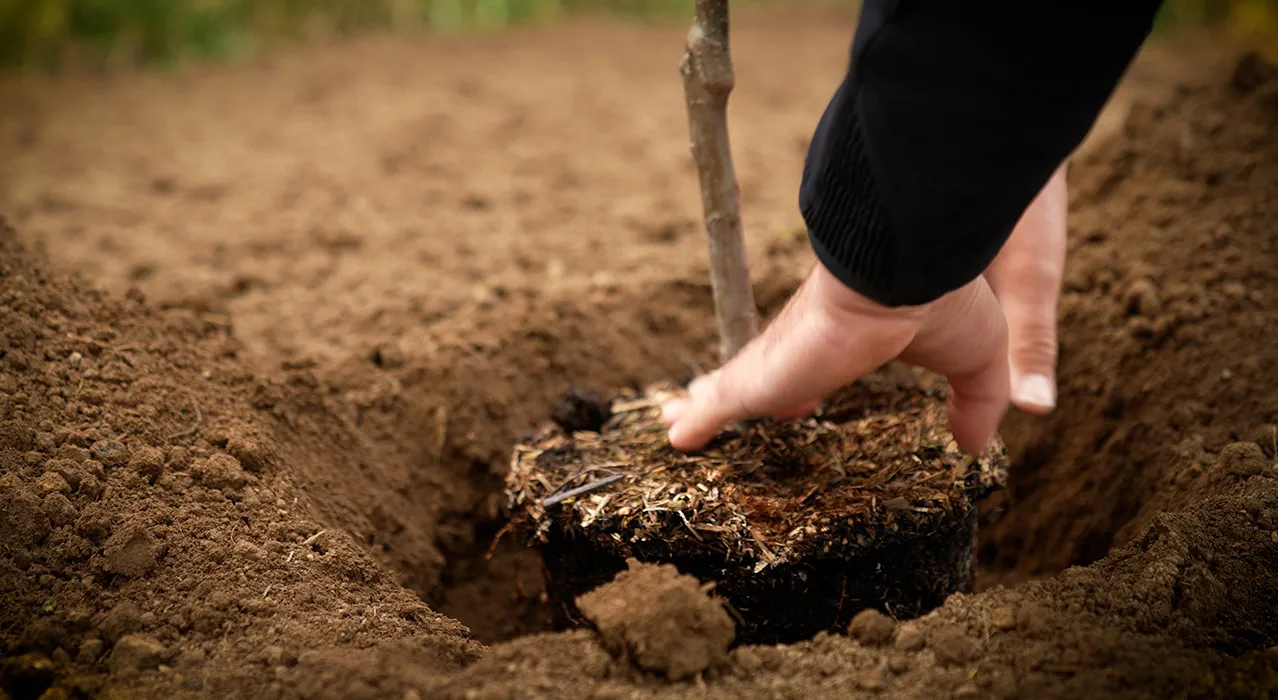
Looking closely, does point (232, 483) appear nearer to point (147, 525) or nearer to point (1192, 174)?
point (147, 525)

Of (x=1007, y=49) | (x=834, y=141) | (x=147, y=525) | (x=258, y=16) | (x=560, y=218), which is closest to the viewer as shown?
(x=1007, y=49)

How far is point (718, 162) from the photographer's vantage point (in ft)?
6.61

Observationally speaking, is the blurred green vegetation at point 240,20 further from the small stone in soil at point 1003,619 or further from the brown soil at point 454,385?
the small stone in soil at point 1003,619

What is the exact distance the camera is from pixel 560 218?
3.86 metres

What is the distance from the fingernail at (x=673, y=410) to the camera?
2.12 metres

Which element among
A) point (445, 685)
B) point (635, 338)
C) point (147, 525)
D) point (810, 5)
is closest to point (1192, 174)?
point (635, 338)

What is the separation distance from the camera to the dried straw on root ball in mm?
1891

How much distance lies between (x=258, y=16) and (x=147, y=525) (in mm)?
4953

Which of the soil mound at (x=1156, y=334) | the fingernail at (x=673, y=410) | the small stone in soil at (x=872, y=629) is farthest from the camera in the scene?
the soil mound at (x=1156, y=334)

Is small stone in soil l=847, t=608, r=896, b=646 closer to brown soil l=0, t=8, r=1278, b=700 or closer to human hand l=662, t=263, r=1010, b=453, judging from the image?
brown soil l=0, t=8, r=1278, b=700

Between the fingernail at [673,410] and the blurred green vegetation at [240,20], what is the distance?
4.64m

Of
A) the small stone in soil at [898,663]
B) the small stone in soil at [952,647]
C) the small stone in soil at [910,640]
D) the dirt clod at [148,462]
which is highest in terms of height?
the dirt clod at [148,462]

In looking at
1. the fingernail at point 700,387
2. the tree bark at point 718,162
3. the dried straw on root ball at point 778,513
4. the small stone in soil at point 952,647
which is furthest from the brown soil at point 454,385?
the tree bark at point 718,162

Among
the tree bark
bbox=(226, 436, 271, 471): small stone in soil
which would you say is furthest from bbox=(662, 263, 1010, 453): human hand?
bbox=(226, 436, 271, 471): small stone in soil
